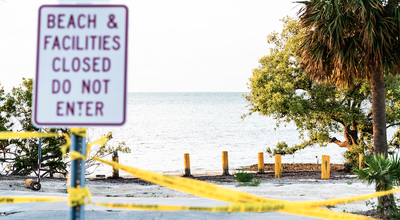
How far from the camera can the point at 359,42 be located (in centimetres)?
714

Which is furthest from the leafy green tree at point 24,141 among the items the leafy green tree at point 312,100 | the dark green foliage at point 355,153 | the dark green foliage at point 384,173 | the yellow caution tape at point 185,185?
the dark green foliage at point 355,153

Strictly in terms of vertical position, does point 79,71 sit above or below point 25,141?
above

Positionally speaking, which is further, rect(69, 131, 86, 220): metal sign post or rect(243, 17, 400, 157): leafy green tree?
rect(243, 17, 400, 157): leafy green tree

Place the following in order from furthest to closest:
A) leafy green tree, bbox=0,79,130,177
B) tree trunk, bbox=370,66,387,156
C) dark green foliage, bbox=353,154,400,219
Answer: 1. leafy green tree, bbox=0,79,130,177
2. tree trunk, bbox=370,66,387,156
3. dark green foliage, bbox=353,154,400,219

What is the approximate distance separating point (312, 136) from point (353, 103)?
8.90 feet

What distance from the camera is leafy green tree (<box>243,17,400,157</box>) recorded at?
15.2 meters

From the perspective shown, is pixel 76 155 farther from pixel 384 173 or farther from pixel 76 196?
pixel 384 173

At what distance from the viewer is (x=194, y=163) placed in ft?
77.6

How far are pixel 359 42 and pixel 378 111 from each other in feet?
5.10

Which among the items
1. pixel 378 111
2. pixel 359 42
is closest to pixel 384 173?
pixel 378 111

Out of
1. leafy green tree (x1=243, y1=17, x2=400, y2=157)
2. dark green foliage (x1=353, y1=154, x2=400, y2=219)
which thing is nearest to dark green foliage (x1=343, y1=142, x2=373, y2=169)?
leafy green tree (x1=243, y1=17, x2=400, y2=157)

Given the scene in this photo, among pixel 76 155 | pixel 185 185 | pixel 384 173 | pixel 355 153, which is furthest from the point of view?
pixel 355 153

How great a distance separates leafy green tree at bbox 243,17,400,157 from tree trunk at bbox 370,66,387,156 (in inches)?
303

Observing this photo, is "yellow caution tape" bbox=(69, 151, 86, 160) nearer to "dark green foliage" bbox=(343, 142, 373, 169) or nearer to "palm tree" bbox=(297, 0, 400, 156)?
"palm tree" bbox=(297, 0, 400, 156)
